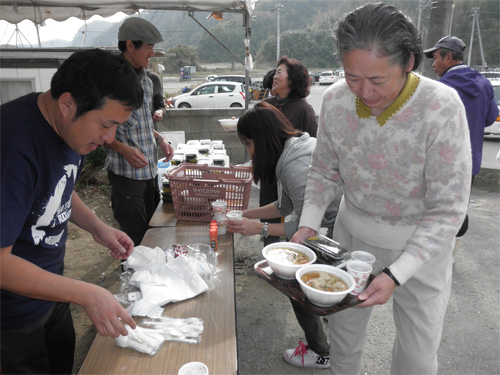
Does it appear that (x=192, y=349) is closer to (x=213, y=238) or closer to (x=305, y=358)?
(x=213, y=238)

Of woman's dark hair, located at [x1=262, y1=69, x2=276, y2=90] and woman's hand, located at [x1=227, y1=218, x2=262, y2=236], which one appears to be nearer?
woman's hand, located at [x1=227, y1=218, x2=262, y2=236]

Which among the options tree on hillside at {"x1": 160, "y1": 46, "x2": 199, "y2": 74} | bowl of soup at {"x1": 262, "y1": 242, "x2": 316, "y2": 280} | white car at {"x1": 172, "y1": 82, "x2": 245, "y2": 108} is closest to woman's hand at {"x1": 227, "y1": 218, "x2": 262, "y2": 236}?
bowl of soup at {"x1": 262, "y1": 242, "x2": 316, "y2": 280}

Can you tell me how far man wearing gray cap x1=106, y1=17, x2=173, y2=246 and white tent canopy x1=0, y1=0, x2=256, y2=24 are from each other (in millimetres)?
1248

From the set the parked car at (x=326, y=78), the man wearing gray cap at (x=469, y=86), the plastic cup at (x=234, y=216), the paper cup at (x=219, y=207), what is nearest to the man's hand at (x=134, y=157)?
the paper cup at (x=219, y=207)

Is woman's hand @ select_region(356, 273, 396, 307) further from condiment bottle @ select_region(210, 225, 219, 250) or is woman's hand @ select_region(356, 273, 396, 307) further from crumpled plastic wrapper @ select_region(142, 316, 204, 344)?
condiment bottle @ select_region(210, 225, 219, 250)

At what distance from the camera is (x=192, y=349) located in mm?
1298

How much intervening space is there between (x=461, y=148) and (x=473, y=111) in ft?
8.82

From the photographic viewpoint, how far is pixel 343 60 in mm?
1287

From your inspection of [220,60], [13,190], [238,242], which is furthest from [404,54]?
[220,60]

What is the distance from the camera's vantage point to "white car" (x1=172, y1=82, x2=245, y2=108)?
615 inches

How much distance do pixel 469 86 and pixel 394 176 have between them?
8.86 feet

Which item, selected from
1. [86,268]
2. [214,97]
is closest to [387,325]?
[86,268]

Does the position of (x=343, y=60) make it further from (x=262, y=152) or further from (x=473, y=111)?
(x=473, y=111)

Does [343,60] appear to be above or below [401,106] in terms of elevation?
above
